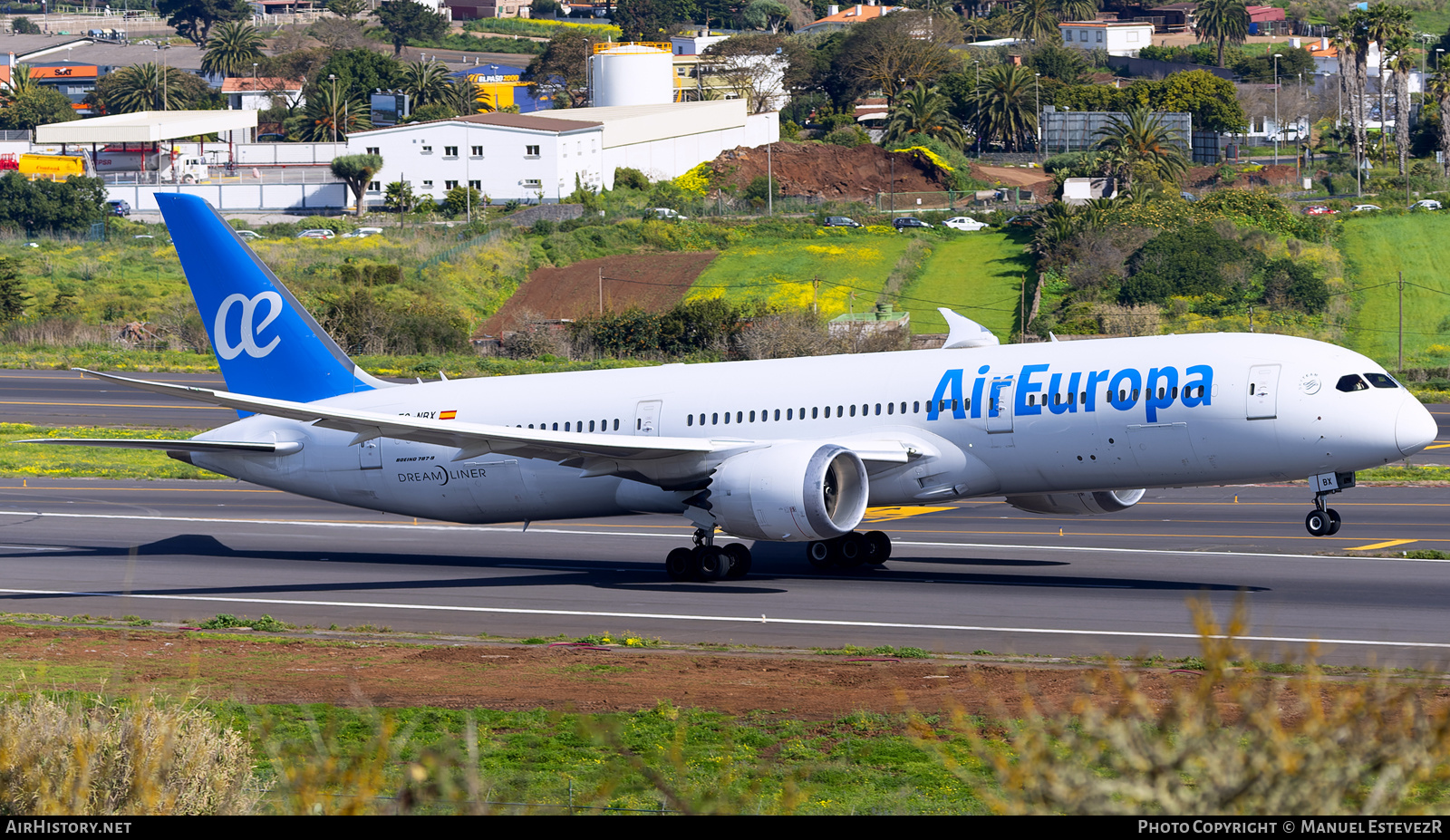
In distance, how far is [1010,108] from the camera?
17600 cm

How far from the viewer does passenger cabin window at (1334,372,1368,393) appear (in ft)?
90.0

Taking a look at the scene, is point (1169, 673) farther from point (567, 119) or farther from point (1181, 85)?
point (1181, 85)

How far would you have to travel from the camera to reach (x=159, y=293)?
98812 millimetres

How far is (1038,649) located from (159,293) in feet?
284

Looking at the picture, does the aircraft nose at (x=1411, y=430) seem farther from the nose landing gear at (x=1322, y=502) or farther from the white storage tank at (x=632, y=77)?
the white storage tank at (x=632, y=77)

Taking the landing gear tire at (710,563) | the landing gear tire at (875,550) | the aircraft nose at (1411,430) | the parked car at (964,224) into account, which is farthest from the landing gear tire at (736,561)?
the parked car at (964,224)

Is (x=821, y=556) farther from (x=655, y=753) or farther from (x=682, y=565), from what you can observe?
(x=655, y=753)

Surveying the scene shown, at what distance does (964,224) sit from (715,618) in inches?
3821

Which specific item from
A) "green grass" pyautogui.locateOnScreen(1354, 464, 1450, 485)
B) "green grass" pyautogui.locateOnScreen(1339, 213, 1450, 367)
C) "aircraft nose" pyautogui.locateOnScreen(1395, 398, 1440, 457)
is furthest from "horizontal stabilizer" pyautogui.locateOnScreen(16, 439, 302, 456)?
"green grass" pyautogui.locateOnScreen(1339, 213, 1450, 367)

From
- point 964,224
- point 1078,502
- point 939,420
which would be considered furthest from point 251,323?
point 964,224

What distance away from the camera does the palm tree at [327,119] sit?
185 m

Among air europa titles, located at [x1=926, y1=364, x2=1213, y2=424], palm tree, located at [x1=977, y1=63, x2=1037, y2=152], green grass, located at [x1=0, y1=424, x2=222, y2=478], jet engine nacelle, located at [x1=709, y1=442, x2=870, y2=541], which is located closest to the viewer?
air europa titles, located at [x1=926, y1=364, x2=1213, y2=424]

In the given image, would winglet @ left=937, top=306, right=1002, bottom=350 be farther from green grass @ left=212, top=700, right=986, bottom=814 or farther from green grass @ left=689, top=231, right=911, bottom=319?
green grass @ left=689, top=231, right=911, bottom=319

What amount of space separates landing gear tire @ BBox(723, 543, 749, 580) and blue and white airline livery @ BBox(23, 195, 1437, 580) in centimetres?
5
